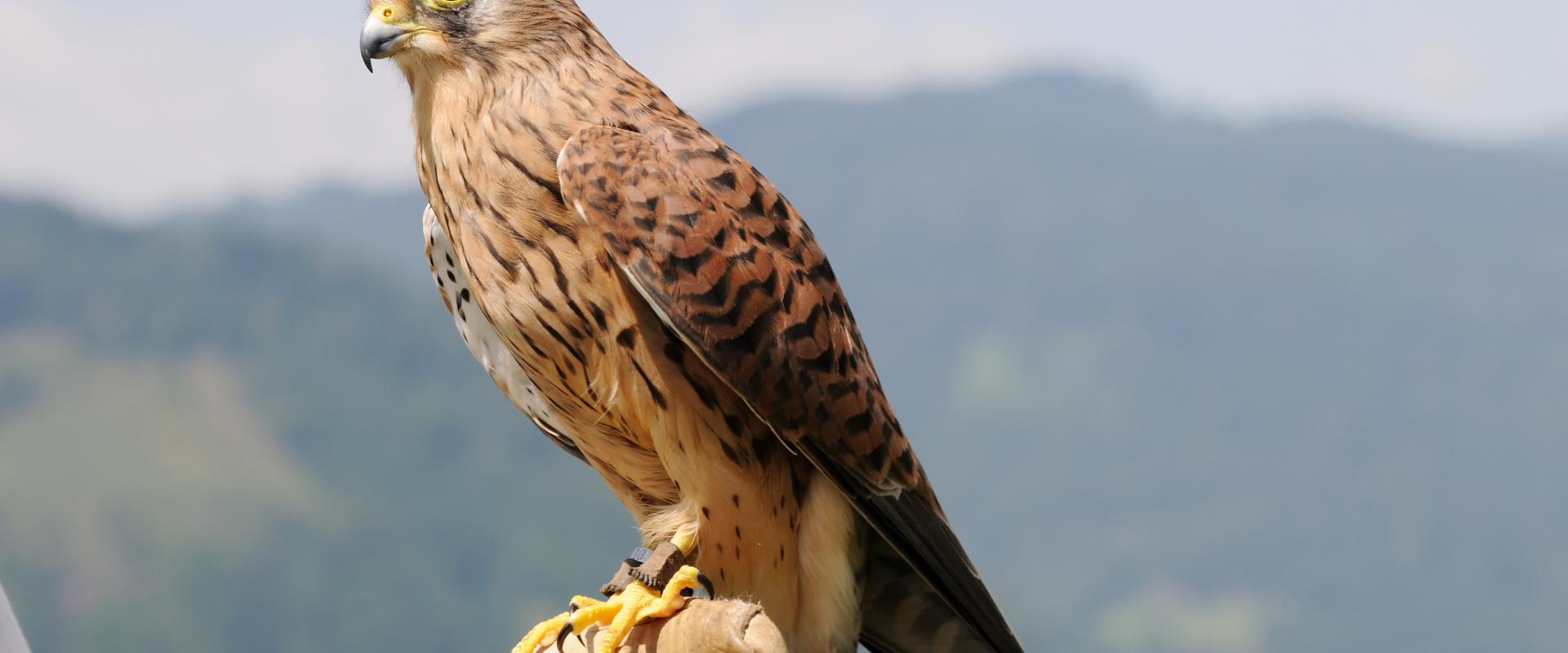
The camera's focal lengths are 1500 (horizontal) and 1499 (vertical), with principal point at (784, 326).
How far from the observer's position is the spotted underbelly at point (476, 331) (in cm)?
261

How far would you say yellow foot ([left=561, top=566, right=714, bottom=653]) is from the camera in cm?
238

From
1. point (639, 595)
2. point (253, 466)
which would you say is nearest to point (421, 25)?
point (639, 595)

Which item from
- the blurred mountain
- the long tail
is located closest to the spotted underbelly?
the long tail

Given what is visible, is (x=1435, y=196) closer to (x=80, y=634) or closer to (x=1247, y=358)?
(x=1247, y=358)

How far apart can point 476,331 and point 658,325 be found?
436mm

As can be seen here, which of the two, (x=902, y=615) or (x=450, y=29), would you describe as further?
(x=902, y=615)

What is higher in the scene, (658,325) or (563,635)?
(658,325)

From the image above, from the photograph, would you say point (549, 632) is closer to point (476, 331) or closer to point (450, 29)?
point (476, 331)

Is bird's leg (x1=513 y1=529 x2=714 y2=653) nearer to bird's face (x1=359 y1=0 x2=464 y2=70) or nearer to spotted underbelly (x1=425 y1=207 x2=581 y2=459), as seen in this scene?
spotted underbelly (x1=425 y1=207 x2=581 y2=459)

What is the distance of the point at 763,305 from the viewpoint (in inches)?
96.6

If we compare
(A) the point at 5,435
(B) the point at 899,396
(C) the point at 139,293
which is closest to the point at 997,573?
(B) the point at 899,396

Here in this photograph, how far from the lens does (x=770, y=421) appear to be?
7.93 feet

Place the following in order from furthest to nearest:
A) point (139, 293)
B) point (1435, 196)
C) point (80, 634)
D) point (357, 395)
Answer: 1. point (1435, 196)
2. point (139, 293)
3. point (357, 395)
4. point (80, 634)

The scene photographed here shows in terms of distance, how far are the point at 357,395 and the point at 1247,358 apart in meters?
92.0
